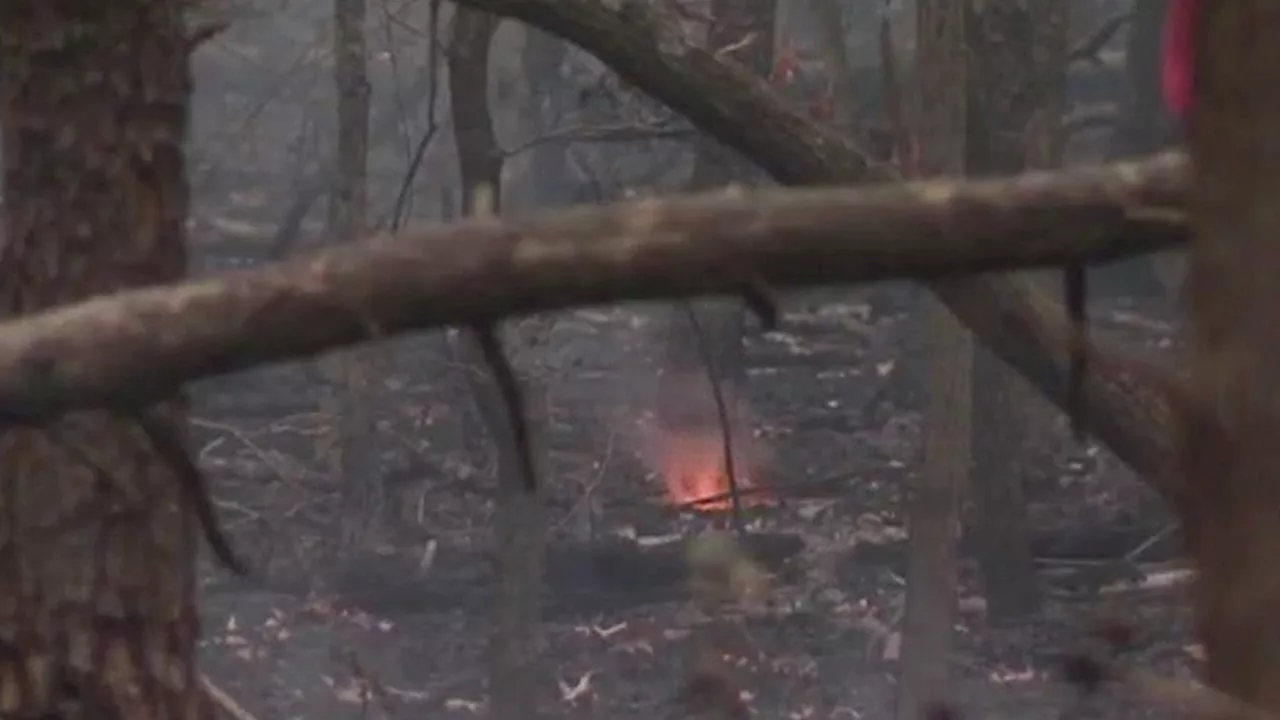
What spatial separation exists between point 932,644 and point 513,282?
584cm

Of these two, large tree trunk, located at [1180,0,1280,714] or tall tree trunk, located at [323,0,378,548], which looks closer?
large tree trunk, located at [1180,0,1280,714]

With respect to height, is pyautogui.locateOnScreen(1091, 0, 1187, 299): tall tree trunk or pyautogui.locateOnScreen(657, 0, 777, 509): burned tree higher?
pyautogui.locateOnScreen(1091, 0, 1187, 299): tall tree trunk

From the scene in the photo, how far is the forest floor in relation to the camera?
25.8 feet

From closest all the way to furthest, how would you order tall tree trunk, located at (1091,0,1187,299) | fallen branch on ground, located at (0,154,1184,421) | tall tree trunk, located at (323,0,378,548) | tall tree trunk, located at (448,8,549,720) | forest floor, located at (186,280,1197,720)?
1. fallen branch on ground, located at (0,154,1184,421)
2. tall tree trunk, located at (448,8,549,720)
3. forest floor, located at (186,280,1197,720)
4. tall tree trunk, located at (323,0,378,548)
5. tall tree trunk, located at (1091,0,1187,299)

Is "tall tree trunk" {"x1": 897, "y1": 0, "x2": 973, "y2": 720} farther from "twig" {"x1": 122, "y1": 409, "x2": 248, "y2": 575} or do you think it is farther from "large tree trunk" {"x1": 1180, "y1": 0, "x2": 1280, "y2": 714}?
"large tree trunk" {"x1": 1180, "y1": 0, "x2": 1280, "y2": 714}

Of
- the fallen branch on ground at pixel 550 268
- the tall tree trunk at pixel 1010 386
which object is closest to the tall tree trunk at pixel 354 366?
the tall tree trunk at pixel 1010 386

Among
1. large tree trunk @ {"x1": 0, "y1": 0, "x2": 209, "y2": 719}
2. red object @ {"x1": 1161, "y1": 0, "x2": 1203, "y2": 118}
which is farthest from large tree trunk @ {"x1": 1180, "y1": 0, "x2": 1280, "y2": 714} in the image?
large tree trunk @ {"x1": 0, "y1": 0, "x2": 209, "y2": 719}

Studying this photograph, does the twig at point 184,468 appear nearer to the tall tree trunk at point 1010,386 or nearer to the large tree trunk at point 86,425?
the large tree trunk at point 86,425

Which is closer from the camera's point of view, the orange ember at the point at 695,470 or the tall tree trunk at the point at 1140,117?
the orange ember at the point at 695,470

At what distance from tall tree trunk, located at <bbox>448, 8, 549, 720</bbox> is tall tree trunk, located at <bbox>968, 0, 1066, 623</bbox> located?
6.10 ft

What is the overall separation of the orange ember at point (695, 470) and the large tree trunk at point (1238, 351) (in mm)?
8306

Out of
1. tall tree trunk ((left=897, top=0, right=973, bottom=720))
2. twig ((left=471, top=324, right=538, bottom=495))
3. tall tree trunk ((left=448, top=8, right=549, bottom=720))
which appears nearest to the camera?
twig ((left=471, top=324, right=538, bottom=495))

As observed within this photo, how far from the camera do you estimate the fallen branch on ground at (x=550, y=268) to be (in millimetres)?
1131

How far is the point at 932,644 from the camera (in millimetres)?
6801
